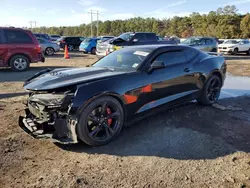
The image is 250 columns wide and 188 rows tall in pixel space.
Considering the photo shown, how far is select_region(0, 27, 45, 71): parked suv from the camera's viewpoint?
10.5 metres

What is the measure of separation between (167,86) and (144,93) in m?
0.66

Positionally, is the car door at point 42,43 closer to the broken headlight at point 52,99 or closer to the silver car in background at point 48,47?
the silver car in background at point 48,47

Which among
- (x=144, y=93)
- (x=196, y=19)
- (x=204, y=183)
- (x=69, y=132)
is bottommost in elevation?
(x=204, y=183)

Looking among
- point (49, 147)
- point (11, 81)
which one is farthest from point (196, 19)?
point (49, 147)

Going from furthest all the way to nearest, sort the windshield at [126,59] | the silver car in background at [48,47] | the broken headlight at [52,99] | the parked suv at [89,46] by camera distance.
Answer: the parked suv at [89,46]
the silver car in background at [48,47]
the windshield at [126,59]
the broken headlight at [52,99]

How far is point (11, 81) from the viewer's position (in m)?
8.94

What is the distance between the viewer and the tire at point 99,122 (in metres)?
3.57

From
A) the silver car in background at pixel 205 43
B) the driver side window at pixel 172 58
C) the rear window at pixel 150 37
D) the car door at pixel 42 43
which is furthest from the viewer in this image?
the car door at pixel 42 43

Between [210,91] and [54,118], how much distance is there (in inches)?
153

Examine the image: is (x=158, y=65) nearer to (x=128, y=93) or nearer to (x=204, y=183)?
(x=128, y=93)

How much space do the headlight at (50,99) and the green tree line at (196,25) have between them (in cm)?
5600

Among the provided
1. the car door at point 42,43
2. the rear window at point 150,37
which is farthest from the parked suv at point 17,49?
the car door at point 42,43

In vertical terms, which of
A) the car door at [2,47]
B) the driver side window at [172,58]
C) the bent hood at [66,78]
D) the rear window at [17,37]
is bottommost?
the bent hood at [66,78]

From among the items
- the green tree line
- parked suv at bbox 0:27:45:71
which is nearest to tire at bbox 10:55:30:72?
parked suv at bbox 0:27:45:71
